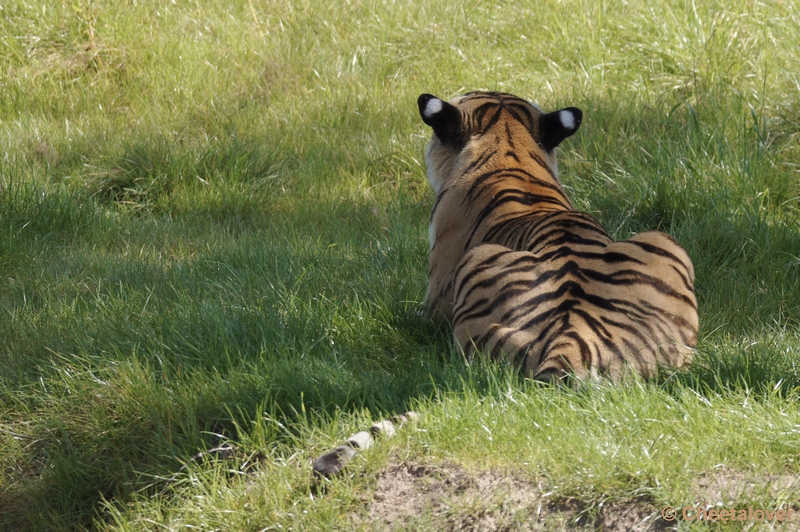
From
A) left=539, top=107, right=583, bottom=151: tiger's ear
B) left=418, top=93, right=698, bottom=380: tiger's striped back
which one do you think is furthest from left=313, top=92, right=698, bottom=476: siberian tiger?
left=539, top=107, right=583, bottom=151: tiger's ear

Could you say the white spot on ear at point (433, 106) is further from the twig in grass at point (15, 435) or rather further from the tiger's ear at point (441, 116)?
the twig in grass at point (15, 435)

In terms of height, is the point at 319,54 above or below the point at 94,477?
above

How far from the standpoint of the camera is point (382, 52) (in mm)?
8531

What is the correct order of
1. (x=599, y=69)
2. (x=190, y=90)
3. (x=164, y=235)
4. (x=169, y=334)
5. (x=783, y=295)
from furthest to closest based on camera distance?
(x=190, y=90), (x=599, y=69), (x=164, y=235), (x=783, y=295), (x=169, y=334)

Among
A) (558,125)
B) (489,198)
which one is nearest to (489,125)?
(558,125)

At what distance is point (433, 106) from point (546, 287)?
59.7 inches

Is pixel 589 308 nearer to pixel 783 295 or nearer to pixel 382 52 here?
pixel 783 295

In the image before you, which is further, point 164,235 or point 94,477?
point 164,235

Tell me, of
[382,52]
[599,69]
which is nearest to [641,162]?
[599,69]

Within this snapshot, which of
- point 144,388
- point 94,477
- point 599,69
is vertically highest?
point 599,69

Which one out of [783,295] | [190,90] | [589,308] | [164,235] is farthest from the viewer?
[190,90]

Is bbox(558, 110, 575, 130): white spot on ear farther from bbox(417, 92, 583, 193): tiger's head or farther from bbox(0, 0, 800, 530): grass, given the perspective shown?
bbox(0, 0, 800, 530): grass

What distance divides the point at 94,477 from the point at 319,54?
5.66 metres

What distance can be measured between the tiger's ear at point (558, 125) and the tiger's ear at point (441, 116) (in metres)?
0.49
